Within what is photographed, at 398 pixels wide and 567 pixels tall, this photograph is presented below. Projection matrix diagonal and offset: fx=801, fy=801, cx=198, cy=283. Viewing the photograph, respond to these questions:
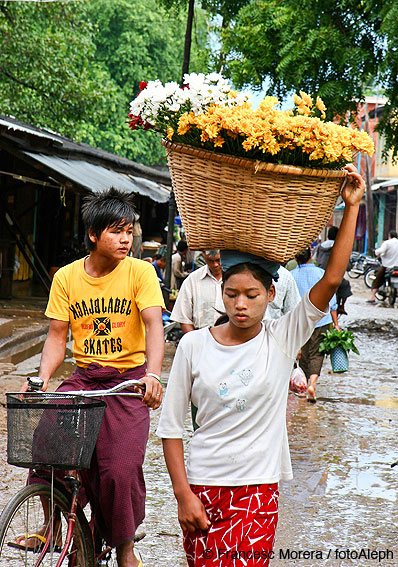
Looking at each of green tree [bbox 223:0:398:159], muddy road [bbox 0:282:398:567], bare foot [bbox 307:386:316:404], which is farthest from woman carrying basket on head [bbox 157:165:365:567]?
green tree [bbox 223:0:398:159]

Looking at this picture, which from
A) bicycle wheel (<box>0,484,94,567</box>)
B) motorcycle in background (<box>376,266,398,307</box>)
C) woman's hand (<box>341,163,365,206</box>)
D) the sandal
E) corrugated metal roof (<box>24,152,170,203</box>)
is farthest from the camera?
motorcycle in background (<box>376,266,398,307</box>)

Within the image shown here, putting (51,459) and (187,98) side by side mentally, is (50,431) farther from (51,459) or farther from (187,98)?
(187,98)

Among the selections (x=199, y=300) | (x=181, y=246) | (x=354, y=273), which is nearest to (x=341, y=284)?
(x=181, y=246)

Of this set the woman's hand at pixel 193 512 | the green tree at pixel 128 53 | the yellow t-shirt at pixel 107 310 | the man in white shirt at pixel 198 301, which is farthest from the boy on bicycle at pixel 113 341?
the green tree at pixel 128 53

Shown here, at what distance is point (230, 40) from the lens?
14094mm

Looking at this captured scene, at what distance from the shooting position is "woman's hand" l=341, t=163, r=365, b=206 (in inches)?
112

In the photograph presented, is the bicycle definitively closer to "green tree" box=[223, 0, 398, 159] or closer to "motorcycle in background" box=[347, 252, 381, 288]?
"green tree" box=[223, 0, 398, 159]

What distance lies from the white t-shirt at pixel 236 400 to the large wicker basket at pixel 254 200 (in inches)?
11.5

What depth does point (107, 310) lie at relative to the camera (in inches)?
150

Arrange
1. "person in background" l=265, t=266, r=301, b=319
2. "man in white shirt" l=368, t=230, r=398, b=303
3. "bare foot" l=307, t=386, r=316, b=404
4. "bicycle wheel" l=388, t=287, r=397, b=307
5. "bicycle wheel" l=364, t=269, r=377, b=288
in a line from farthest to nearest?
"bicycle wheel" l=364, t=269, r=377, b=288 → "bicycle wheel" l=388, t=287, r=397, b=307 → "man in white shirt" l=368, t=230, r=398, b=303 → "bare foot" l=307, t=386, r=316, b=404 → "person in background" l=265, t=266, r=301, b=319

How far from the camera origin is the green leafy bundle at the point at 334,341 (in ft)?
30.1

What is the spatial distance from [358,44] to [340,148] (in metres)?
11.2

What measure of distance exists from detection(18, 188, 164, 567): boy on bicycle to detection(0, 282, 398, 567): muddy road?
38.7 inches

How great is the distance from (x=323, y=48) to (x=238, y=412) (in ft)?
34.3
